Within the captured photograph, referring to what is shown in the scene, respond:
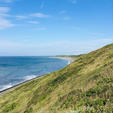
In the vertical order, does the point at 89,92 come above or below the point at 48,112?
above

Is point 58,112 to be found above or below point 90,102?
below

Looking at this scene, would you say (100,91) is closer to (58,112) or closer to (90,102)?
(90,102)

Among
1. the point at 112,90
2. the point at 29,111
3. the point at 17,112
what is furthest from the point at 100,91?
the point at 17,112

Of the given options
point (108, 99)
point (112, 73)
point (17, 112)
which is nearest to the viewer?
point (108, 99)

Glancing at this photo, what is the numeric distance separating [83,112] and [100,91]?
155 inches

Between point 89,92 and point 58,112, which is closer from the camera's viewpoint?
point 58,112

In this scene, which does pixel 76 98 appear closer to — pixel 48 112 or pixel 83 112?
pixel 48 112

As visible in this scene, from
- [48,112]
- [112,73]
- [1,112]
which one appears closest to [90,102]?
[48,112]

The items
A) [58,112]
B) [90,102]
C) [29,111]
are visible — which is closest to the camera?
[90,102]

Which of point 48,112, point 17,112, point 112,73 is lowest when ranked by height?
point 17,112

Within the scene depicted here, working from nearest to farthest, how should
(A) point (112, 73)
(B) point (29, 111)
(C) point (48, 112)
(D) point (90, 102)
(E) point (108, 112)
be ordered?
(E) point (108, 112), (D) point (90, 102), (C) point (48, 112), (A) point (112, 73), (B) point (29, 111)

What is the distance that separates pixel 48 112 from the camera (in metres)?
13.7

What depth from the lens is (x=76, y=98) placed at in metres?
14.5

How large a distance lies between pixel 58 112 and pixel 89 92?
3.70 meters
